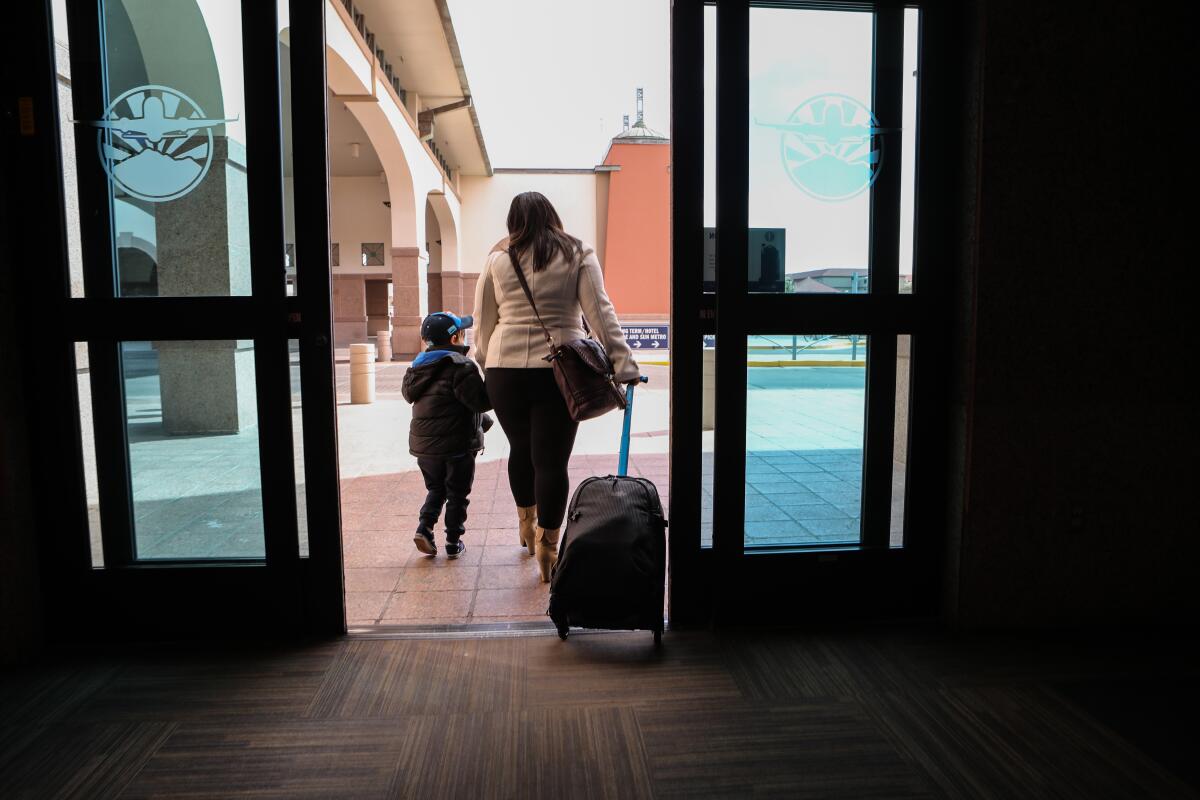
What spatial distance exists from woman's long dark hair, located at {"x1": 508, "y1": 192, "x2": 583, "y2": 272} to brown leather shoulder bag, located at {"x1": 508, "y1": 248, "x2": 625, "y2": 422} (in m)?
0.36

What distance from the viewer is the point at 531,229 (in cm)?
297

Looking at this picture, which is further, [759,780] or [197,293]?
[197,293]

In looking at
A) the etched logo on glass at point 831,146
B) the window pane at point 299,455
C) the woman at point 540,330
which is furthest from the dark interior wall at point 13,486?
the etched logo on glass at point 831,146

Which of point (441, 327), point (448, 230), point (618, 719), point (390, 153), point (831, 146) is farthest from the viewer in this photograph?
point (448, 230)

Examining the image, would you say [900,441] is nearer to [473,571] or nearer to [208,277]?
[473,571]

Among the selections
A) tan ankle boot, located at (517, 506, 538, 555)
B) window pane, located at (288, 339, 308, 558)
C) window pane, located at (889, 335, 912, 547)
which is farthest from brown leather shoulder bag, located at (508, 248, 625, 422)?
window pane, located at (889, 335, 912, 547)

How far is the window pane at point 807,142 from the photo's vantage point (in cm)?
260

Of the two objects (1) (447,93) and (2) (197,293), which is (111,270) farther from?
(1) (447,93)

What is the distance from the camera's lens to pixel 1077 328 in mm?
2535

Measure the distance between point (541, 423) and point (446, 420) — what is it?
0.70 m

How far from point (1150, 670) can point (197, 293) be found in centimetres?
331

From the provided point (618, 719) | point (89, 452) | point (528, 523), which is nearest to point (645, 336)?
point (528, 523)

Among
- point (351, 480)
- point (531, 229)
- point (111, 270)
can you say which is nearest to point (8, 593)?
point (111, 270)

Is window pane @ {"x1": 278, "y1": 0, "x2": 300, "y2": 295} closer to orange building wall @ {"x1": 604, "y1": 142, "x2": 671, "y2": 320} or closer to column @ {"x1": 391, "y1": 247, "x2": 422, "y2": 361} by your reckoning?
column @ {"x1": 391, "y1": 247, "x2": 422, "y2": 361}
